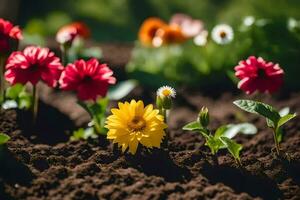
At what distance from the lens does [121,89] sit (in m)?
3.51

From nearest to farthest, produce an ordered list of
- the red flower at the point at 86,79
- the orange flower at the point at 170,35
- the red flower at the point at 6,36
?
the red flower at the point at 86,79 → the red flower at the point at 6,36 → the orange flower at the point at 170,35

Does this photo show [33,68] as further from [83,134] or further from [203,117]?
[203,117]

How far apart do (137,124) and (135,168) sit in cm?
17

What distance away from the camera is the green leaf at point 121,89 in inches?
136

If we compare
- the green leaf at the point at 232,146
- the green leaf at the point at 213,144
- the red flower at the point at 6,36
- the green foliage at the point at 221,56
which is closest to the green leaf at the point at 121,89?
the green foliage at the point at 221,56

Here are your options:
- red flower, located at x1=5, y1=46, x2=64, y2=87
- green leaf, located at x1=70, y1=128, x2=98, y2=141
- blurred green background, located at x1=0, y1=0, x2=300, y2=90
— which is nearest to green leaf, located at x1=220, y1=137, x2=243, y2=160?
green leaf, located at x1=70, y1=128, x2=98, y2=141

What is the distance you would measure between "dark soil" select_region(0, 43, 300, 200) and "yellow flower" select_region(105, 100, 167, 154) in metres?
0.08

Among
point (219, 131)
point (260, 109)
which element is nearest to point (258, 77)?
point (260, 109)

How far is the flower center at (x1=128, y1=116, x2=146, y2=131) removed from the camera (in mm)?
2443

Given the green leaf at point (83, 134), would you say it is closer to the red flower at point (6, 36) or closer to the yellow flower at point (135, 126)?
the yellow flower at point (135, 126)

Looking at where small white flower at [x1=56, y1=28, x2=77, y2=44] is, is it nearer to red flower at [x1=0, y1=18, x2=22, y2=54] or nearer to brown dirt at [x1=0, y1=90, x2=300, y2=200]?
red flower at [x1=0, y1=18, x2=22, y2=54]

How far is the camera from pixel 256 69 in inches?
101

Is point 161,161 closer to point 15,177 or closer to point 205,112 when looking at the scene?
point 205,112

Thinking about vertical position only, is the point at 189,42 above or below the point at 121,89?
above
